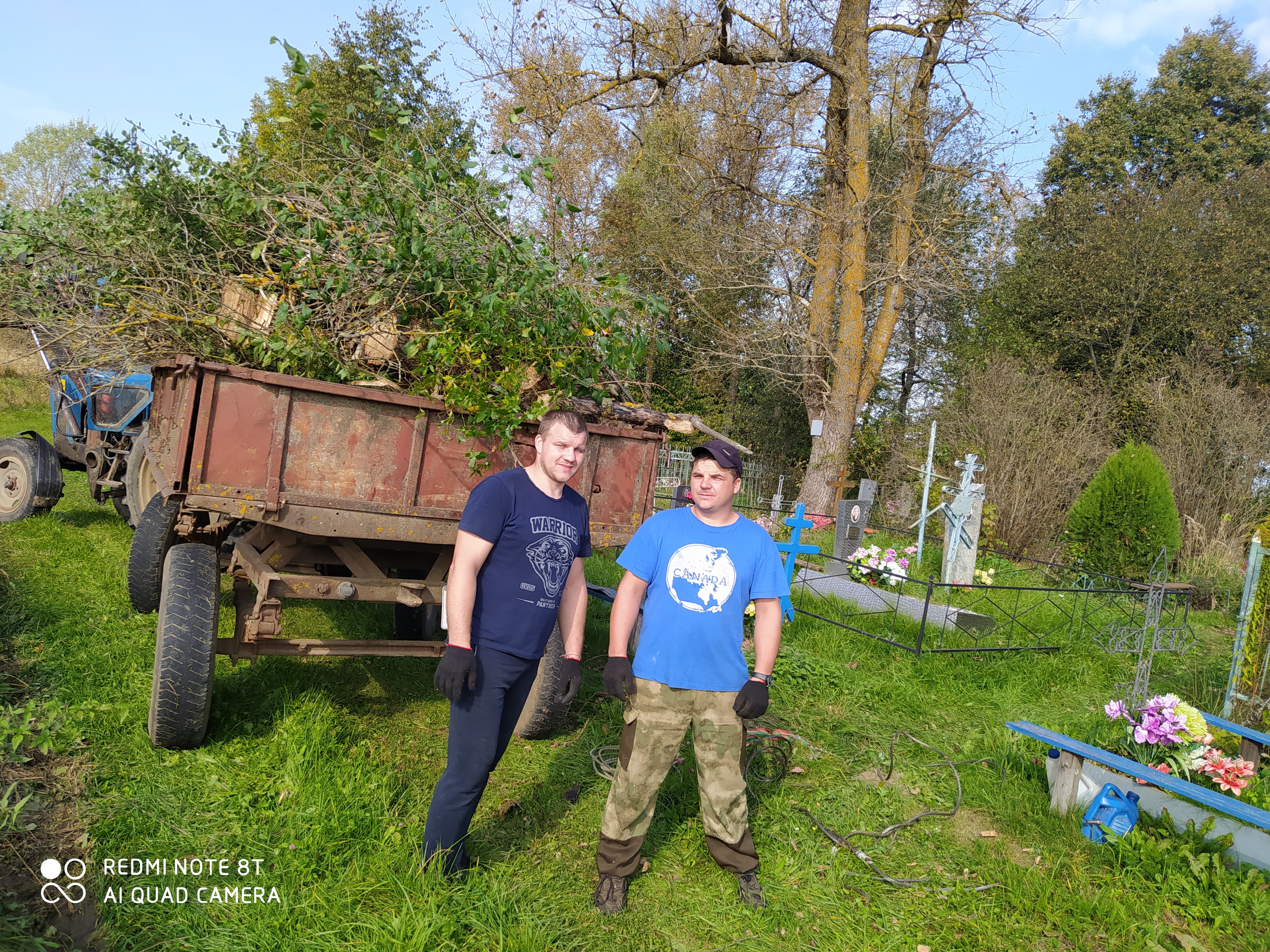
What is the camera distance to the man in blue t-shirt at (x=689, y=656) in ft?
9.71

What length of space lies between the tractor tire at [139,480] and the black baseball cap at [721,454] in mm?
4647

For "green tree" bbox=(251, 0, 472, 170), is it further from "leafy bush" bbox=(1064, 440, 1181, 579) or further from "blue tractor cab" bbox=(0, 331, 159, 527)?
"leafy bush" bbox=(1064, 440, 1181, 579)

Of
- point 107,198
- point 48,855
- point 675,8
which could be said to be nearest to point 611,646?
point 48,855

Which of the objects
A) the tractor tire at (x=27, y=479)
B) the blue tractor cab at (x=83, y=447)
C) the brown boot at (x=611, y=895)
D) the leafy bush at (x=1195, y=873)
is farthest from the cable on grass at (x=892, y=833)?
the tractor tire at (x=27, y=479)

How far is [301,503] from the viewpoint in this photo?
140 inches

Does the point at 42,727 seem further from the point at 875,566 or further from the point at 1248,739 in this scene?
the point at 875,566

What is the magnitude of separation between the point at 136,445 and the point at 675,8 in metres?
10.2

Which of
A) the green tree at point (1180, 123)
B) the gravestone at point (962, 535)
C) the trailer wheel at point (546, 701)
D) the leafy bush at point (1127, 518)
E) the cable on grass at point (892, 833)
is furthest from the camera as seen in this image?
the green tree at point (1180, 123)

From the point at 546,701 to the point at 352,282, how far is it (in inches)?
90.1

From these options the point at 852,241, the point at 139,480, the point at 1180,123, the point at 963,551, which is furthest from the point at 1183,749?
the point at 1180,123

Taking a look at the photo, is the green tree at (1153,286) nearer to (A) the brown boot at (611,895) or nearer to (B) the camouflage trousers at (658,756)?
(B) the camouflage trousers at (658,756)

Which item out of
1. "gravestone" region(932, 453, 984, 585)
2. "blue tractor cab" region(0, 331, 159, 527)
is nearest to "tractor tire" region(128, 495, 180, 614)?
"blue tractor cab" region(0, 331, 159, 527)

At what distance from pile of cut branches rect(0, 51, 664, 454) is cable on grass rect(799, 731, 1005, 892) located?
2.31 m

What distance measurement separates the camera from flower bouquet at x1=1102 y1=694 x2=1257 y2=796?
3.77m
